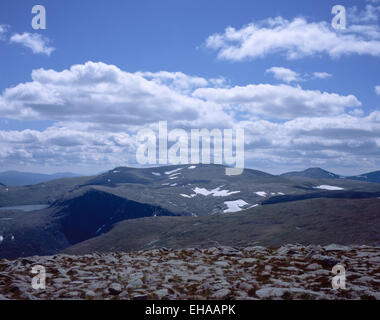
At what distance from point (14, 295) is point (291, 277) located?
39.5 ft

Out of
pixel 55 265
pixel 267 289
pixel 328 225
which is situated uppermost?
pixel 267 289

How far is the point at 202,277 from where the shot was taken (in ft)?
A: 49.1

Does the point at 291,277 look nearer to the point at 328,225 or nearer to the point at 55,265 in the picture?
the point at 55,265

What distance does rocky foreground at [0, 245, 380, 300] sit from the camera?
496 inches

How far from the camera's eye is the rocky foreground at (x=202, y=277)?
12594mm

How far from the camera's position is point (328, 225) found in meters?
198

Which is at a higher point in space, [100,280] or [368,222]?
[100,280]
